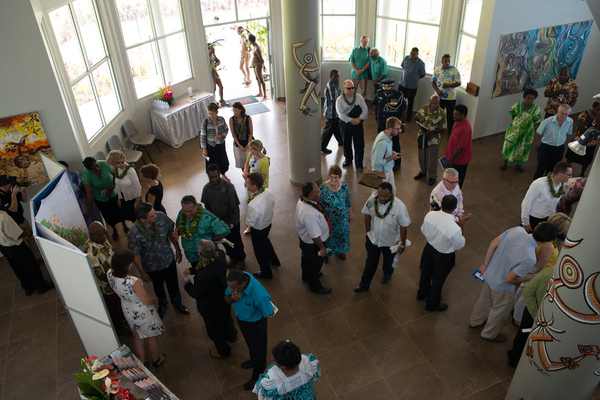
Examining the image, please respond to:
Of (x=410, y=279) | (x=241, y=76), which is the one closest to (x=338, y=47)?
(x=241, y=76)

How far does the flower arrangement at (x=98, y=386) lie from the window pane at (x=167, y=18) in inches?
305

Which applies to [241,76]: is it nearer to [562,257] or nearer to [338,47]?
[338,47]

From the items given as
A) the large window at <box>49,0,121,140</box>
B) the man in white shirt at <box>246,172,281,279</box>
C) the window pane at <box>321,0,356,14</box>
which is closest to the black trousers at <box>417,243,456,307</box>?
the man in white shirt at <box>246,172,281,279</box>

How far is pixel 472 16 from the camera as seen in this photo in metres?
8.83

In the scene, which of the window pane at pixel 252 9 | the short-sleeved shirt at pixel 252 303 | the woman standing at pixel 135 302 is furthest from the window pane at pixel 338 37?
the short-sleeved shirt at pixel 252 303

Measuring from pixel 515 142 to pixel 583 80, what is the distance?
340 centimetres

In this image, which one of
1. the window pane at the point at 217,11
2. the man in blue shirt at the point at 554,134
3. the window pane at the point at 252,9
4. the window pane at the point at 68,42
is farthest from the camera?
the window pane at the point at 252,9

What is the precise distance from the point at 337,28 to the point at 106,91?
551 centimetres

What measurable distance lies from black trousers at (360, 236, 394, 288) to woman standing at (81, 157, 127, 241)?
3.57 m

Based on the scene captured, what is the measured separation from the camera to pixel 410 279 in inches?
234

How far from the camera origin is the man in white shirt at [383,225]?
500 cm

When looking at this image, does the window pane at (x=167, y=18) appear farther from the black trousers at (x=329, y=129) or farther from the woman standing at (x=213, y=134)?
the black trousers at (x=329, y=129)

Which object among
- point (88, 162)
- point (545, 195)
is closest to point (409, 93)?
point (545, 195)

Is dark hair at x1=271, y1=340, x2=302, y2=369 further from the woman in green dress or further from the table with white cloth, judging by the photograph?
the table with white cloth
